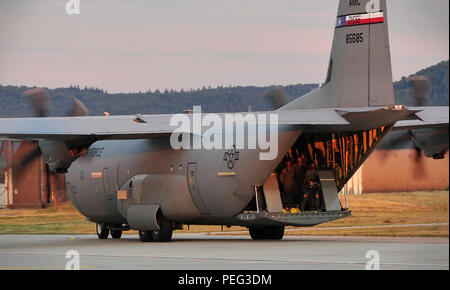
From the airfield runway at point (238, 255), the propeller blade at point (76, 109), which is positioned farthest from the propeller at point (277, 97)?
the propeller blade at point (76, 109)

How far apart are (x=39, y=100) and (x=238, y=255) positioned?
1282cm

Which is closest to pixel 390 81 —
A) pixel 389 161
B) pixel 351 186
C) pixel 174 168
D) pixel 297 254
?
pixel 389 161

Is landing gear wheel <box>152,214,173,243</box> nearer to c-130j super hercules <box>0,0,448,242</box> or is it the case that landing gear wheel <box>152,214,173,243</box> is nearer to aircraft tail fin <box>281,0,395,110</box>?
c-130j super hercules <box>0,0,448,242</box>

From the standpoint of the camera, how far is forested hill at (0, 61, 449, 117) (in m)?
32.8

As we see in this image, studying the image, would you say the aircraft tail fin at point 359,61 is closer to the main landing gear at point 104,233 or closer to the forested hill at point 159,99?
the forested hill at point 159,99

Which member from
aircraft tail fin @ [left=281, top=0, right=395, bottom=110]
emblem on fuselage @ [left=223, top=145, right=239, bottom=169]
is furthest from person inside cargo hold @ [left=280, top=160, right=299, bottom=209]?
aircraft tail fin @ [left=281, top=0, right=395, bottom=110]

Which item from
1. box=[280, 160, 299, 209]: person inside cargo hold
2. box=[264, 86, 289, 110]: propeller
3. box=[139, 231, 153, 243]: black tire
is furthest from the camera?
box=[264, 86, 289, 110]: propeller

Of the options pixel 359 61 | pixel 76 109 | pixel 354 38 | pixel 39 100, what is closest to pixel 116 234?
pixel 76 109

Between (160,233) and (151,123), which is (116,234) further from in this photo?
(151,123)

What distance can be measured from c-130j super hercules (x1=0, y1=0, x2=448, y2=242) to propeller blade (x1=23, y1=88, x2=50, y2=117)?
0.13 feet

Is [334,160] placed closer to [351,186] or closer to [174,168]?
[174,168]

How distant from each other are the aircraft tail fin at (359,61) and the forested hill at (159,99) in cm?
94

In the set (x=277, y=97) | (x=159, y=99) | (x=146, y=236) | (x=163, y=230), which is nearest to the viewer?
(x=163, y=230)

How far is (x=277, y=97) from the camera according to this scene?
107ft
